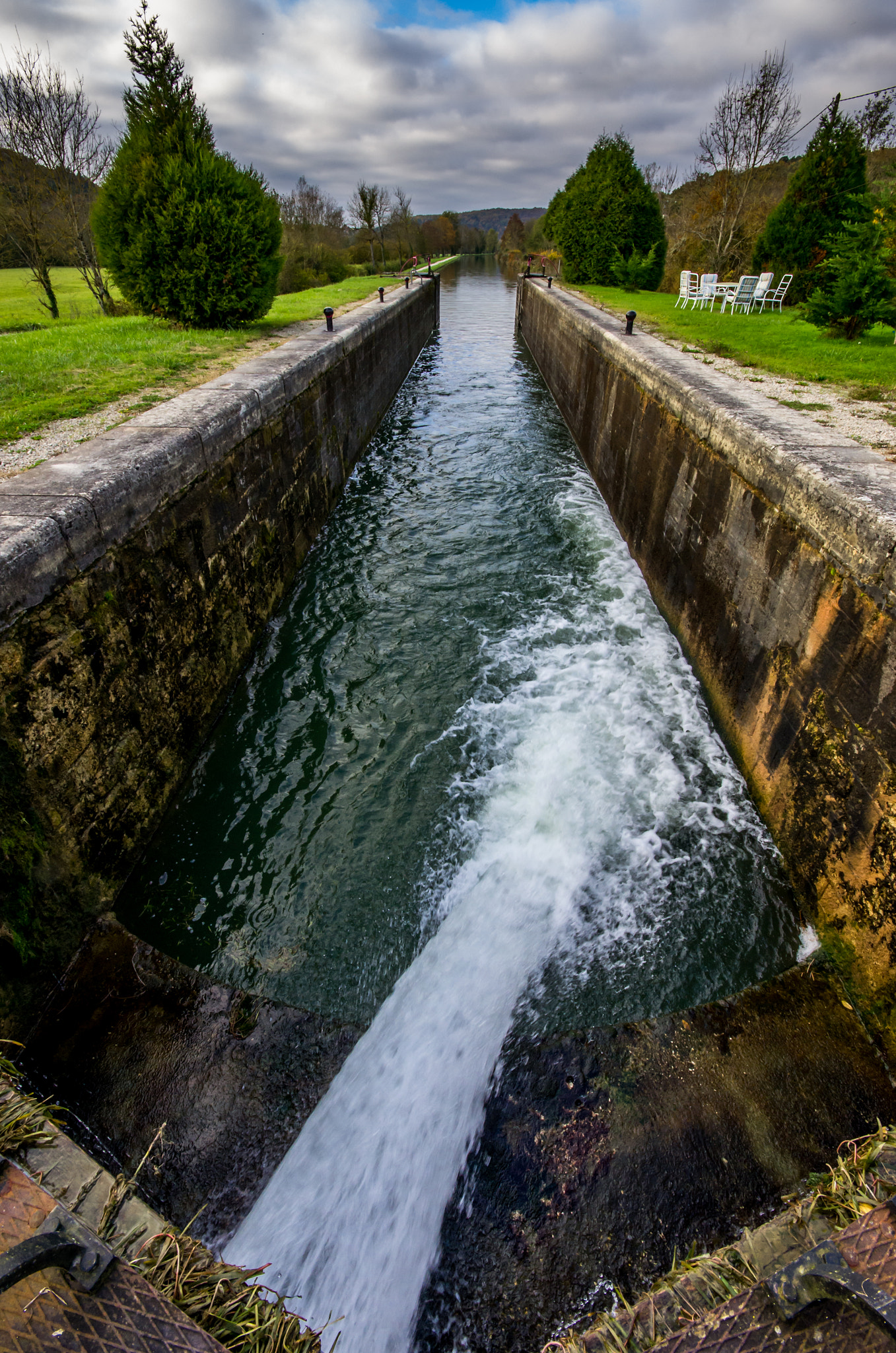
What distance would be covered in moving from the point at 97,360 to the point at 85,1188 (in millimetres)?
8009

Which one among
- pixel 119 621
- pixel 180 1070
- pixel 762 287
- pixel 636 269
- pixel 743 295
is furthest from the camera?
pixel 636 269

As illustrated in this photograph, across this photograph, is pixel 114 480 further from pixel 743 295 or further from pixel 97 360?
pixel 743 295

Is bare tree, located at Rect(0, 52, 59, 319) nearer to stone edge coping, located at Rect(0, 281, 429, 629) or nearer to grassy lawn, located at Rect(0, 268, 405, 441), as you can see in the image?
grassy lawn, located at Rect(0, 268, 405, 441)

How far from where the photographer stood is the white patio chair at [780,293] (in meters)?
13.5

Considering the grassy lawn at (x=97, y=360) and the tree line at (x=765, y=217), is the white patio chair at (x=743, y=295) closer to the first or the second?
the tree line at (x=765, y=217)

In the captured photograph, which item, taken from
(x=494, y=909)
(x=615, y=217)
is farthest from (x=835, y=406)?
(x=615, y=217)

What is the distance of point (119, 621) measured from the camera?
12.3 feet

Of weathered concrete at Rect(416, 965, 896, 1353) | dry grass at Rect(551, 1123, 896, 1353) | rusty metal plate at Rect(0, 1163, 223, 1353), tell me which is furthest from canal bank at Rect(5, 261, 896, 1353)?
rusty metal plate at Rect(0, 1163, 223, 1353)

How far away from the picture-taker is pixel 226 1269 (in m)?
1.62

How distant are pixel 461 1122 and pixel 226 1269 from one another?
59.8 inches

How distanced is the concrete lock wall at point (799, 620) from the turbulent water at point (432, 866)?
1.13 ft

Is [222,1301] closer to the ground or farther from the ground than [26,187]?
closer to the ground

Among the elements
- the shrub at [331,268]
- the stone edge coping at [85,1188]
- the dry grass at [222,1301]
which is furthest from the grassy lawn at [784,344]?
Result: the shrub at [331,268]

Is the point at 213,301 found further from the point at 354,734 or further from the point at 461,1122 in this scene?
the point at 461,1122
